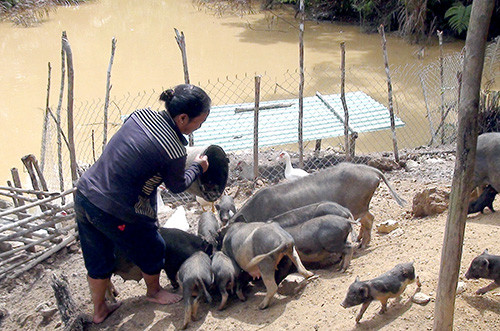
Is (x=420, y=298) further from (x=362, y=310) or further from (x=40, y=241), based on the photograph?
(x=40, y=241)

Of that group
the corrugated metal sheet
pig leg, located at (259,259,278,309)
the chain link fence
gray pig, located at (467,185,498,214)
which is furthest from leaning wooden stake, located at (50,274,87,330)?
gray pig, located at (467,185,498,214)

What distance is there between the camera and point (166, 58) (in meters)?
15.6

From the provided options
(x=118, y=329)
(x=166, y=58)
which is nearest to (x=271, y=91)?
(x=166, y=58)

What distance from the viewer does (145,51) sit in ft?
53.6

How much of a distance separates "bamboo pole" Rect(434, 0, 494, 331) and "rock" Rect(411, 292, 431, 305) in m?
0.52

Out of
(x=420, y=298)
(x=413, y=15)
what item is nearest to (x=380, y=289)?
(x=420, y=298)

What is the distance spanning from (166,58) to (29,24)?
6688mm

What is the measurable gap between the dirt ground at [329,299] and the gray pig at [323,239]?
0.46 feet

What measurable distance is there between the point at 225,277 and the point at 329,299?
84 centimetres

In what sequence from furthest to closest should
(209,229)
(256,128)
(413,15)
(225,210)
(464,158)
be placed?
(413,15)
(256,128)
(225,210)
(209,229)
(464,158)

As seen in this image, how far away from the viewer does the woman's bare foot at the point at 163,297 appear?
4287mm

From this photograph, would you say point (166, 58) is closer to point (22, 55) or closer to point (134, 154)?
point (22, 55)

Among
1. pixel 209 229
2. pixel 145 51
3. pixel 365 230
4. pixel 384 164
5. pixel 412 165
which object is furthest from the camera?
pixel 145 51

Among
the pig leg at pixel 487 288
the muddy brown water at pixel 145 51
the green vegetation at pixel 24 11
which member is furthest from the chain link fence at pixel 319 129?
the green vegetation at pixel 24 11
